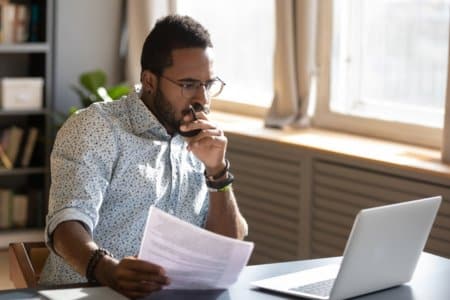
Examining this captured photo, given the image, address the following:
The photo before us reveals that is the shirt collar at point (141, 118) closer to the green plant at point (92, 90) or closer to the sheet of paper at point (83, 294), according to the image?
the sheet of paper at point (83, 294)

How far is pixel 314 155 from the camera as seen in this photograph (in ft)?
13.4

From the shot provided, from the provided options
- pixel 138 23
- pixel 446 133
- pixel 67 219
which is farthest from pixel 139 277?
pixel 138 23

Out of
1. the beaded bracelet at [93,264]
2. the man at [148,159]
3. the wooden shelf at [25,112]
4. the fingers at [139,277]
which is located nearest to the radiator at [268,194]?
the wooden shelf at [25,112]

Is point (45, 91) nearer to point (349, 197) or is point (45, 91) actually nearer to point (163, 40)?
point (349, 197)

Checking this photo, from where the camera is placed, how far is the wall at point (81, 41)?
5411 millimetres

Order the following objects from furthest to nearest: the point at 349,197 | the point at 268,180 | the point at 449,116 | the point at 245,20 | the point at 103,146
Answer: the point at 245,20
the point at 268,180
the point at 349,197
the point at 449,116
the point at 103,146

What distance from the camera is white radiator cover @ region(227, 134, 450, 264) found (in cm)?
374

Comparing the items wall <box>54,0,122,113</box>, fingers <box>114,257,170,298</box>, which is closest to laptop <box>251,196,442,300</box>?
fingers <box>114,257,170,298</box>

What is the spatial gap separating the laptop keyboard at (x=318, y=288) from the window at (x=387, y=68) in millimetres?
1996

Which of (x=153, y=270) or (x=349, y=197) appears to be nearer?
(x=153, y=270)

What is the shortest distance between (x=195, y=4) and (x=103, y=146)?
3117 mm

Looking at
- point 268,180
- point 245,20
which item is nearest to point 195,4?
point 245,20

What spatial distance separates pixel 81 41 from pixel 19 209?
1.01 metres

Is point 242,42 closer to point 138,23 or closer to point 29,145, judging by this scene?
point 138,23
